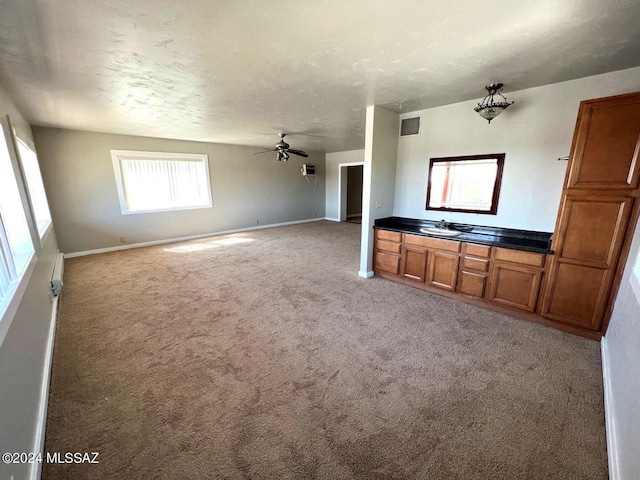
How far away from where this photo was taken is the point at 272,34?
5.62ft

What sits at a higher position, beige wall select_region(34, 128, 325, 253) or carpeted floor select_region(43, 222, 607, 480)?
beige wall select_region(34, 128, 325, 253)

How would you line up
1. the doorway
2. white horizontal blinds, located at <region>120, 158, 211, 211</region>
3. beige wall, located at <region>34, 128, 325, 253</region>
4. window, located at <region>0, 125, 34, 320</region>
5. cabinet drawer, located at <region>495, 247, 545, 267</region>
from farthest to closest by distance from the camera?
the doorway → white horizontal blinds, located at <region>120, 158, 211, 211</region> → beige wall, located at <region>34, 128, 325, 253</region> → cabinet drawer, located at <region>495, 247, 545, 267</region> → window, located at <region>0, 125, 34, 320</region>

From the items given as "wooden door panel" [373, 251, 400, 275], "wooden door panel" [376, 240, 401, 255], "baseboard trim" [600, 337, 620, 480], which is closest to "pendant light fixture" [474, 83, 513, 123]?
"wooden door panel" [376, 240, 401, 255]

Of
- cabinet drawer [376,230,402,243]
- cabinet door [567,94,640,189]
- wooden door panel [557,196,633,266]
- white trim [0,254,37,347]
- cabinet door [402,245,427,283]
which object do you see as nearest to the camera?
white trim [0,254,37,347]

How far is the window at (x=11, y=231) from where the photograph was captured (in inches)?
63.7

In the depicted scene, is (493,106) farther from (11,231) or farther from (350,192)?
(350,192)

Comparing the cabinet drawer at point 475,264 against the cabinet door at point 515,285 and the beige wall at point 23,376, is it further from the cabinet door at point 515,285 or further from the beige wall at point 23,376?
the beige wall at point 23,376

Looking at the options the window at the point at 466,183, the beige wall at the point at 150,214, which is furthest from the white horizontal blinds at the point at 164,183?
the window at the point at 466,183

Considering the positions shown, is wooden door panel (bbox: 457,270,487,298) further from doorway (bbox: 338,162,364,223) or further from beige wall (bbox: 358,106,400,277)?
doorway (bbox: 338,162,364,223)

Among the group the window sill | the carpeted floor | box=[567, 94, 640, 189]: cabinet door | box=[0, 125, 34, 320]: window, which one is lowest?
the carpeted floor

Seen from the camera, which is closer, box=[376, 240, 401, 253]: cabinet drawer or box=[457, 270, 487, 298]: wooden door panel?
box=[457, 270, 487, 298]: wooden door panel

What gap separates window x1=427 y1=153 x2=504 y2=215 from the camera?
10.3 ft

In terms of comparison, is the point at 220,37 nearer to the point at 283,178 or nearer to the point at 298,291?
the point at 298,291

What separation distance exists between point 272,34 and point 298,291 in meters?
2.67
